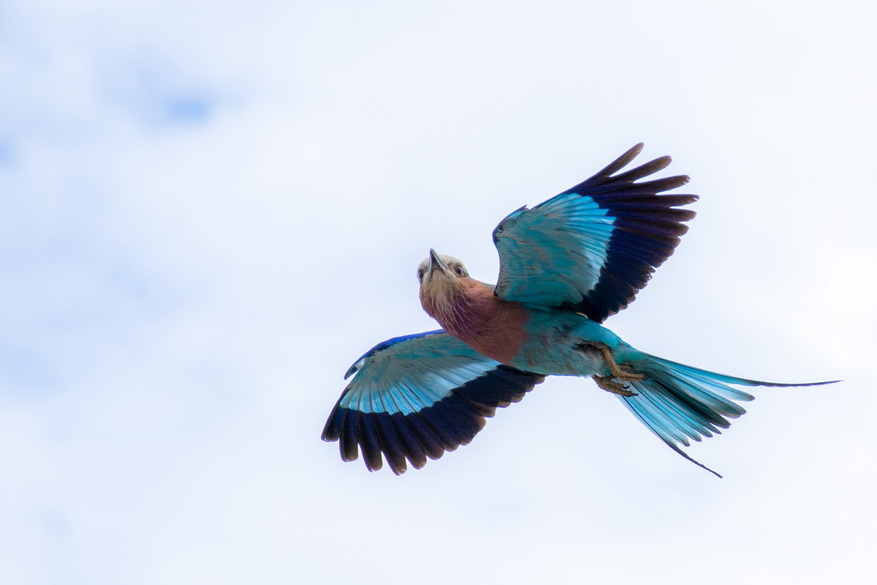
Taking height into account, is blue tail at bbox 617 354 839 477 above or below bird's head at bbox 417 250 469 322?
below

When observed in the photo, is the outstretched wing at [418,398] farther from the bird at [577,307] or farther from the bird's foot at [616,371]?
the bird's foot at [616,371]

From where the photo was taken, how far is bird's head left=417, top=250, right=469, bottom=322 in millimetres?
6531

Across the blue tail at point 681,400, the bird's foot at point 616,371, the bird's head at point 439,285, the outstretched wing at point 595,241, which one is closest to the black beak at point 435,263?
the bird's head at point 439,285

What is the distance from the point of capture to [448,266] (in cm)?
668

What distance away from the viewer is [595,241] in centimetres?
623

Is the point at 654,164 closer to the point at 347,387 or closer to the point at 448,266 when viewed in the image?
the point at 448,266

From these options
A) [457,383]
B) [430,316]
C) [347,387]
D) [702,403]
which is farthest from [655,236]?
[347,387]

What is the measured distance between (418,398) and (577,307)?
194 centimetres

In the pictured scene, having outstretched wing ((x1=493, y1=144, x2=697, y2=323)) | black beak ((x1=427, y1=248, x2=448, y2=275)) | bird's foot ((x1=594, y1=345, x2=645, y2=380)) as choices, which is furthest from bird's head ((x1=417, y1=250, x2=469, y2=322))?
bird's foot ((x1=594, y1=345, x2=645, y2=380))

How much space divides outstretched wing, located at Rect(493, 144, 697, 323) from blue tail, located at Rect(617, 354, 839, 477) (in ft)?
1.98

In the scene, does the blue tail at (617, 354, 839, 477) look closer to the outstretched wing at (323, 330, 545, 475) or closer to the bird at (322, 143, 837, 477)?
the bird at (322, 143, 837, 477)

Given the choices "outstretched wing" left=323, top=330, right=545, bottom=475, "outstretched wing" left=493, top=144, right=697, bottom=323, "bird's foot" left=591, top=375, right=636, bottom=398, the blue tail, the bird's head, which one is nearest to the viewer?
"outstretched wing" left=493, top=144, right=697, bottom=323

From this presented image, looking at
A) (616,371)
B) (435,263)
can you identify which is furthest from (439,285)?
(616,371)

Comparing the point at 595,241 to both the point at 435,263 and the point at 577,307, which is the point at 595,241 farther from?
the point at 435,263
